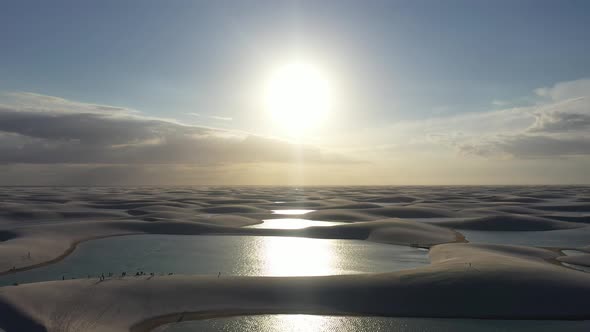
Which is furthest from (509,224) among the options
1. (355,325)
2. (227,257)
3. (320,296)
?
(355,325)

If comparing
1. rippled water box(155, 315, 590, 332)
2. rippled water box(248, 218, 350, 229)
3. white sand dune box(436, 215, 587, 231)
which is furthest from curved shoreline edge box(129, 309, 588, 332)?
rippled water box(248, 218, 350, 229)

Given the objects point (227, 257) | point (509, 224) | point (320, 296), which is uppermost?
point (509, 224)

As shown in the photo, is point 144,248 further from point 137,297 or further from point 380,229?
point 380,229

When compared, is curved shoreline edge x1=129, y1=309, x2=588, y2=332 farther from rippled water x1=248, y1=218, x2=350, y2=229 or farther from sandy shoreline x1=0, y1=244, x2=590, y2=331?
rippled water x1=248, y1=218, x2=350, y2=229

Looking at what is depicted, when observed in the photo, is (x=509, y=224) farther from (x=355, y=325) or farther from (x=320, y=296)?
(x=355, y=325)

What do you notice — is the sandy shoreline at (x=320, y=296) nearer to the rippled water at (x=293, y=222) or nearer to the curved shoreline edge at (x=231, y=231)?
the curved shoreline edge at (x=231, y=231)

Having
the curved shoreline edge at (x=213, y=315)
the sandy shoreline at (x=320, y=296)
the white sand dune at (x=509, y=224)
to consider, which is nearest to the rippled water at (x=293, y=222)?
the white sand dune at (x=509, y=224)
